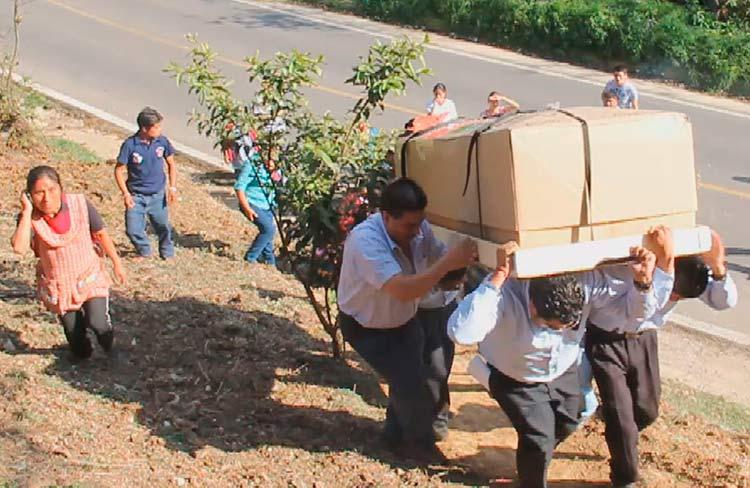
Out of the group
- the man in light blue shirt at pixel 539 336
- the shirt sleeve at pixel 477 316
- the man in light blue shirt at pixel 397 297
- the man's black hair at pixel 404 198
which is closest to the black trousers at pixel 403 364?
the man in light blue shirt at pixel 397 297

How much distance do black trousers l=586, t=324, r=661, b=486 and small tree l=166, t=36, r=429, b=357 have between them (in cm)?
157

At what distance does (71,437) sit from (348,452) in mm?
1482

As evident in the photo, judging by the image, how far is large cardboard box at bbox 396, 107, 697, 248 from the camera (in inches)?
199

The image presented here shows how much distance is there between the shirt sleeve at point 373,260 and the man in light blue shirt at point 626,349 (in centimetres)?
113

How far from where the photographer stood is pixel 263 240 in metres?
10.2

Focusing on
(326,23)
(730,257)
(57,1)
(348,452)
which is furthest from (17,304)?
(57,1)

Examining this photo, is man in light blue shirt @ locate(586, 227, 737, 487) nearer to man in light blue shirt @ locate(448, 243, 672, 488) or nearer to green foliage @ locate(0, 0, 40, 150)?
man in light blue shirt @ locate(448, 243, 672, 488)

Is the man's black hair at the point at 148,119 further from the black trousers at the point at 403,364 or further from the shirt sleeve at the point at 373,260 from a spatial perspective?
the shirt sleeve at the point at 373,260

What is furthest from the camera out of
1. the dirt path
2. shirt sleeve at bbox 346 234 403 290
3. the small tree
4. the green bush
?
the green bush

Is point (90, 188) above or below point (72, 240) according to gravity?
below

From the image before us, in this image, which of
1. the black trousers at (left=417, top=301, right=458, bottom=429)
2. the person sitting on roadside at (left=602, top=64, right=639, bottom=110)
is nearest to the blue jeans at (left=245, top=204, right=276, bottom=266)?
the black trousers at (left=417, top=301, right=458, bottom=429)

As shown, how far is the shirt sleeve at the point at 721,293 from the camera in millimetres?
5926

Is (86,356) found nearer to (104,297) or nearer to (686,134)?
(104,297)

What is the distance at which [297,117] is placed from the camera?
705 centimetres
